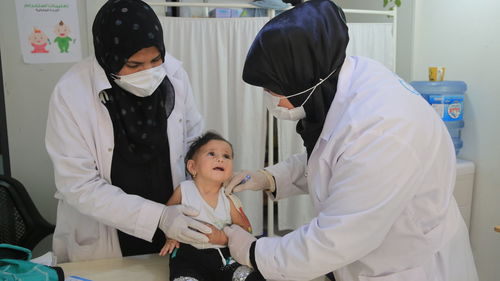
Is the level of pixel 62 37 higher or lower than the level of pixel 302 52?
higher

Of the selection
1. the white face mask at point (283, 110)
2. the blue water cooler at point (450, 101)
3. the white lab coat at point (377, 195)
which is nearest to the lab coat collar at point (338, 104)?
the white lab coat at point (377, 195)

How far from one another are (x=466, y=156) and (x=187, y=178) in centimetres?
213

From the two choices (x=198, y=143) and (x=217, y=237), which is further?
(x=198, y=143)

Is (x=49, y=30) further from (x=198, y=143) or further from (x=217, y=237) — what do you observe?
(x=217, y=237)

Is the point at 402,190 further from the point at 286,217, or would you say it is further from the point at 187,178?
the point at 286,217

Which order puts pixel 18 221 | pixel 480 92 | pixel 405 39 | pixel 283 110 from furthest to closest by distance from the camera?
pixel 405 39, pixel 480 92, pixel 18 221, pixel 283 110

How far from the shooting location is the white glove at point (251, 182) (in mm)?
1724

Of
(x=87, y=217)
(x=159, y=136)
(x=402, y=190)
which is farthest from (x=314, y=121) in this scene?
(x=87, y=217)

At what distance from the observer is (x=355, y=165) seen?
1091 mm

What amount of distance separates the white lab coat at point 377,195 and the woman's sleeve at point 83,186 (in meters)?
0.45

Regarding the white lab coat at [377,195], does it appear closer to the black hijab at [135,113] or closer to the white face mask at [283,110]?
the white face mask at [283,110]

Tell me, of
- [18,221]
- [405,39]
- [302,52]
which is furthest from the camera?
[405,39]

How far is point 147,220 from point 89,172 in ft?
0.93

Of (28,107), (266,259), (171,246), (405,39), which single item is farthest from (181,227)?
(405,39)
